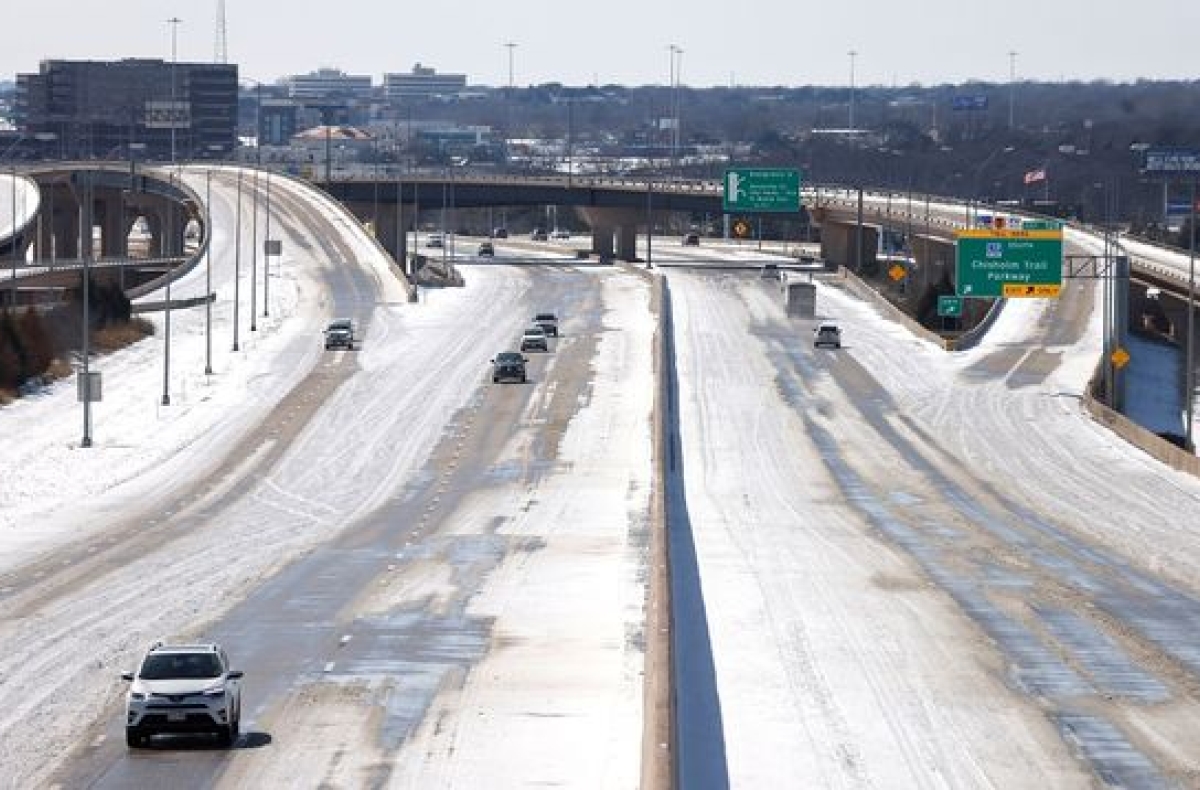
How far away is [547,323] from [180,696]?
88.6 metres

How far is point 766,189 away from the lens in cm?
15275

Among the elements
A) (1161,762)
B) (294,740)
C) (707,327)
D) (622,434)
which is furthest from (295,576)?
(707,327)

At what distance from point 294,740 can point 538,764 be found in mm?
3557

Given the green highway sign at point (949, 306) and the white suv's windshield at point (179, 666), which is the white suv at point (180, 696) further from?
the green highway sign at point (949, 306)

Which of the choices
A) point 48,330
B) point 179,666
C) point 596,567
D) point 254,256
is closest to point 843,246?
point 254,256

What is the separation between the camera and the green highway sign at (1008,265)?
110688mm

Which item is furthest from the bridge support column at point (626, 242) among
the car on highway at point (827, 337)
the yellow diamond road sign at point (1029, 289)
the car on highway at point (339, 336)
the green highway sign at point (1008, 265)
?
the yellow diamond road sign at point (1029, 289)

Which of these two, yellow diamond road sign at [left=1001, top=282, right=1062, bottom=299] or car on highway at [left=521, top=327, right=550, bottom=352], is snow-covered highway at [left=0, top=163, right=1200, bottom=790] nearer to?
car on highway at [left=521, top=327, right=550, bottom=352]

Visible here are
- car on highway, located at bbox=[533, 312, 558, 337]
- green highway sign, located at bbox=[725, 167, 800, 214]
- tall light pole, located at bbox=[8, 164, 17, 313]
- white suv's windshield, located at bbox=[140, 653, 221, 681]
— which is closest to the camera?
white suv's windshield, located at bbox=[140, 653, 221, 681]

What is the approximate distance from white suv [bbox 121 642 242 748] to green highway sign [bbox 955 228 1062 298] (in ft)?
255

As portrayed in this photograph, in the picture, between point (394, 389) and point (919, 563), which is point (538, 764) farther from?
point (394, 389)

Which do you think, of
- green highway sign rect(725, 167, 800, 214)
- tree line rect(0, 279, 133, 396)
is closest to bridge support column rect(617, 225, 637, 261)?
green highway sign rect(725, 167, 800, 214)

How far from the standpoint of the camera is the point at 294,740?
119ft

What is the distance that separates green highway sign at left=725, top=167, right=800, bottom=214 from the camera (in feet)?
500
